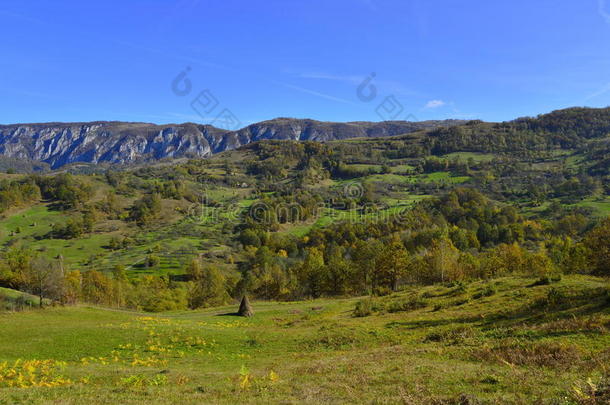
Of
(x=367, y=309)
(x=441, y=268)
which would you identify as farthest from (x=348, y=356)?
(x=441, y=268)

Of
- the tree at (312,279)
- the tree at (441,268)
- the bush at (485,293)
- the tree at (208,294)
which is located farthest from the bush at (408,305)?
the tree at (208,294)

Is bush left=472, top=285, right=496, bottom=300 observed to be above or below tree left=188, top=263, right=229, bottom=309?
above

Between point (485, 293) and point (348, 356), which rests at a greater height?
point (348, 356)

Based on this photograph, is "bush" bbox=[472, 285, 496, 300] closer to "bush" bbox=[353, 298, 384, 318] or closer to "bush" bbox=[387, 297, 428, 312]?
"bush" bbox=[387, 297, 428, 312]

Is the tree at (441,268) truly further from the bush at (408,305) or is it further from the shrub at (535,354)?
the shrub at (535,354)

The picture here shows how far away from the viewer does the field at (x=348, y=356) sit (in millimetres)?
12734

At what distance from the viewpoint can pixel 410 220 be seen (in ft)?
617

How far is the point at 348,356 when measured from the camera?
2130 centimetres

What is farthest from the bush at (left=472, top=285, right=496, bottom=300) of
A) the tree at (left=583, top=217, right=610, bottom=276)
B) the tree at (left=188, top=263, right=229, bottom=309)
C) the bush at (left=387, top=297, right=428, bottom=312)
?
the tree at (left=188, top=263, right=229, bottom=309)

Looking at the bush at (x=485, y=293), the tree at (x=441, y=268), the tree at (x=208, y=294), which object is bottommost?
the tree at (x=208, y=294)

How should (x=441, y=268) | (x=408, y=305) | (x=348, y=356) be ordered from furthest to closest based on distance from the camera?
(x=441, y=268) → (x=408, y=305) → (x=348, y=356)

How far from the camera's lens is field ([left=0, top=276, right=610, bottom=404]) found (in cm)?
1273

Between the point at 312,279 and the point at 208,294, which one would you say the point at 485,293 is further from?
the point at 208,294

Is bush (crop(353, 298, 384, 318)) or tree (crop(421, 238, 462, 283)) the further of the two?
tree (crop(421, 238, 462, 283))
